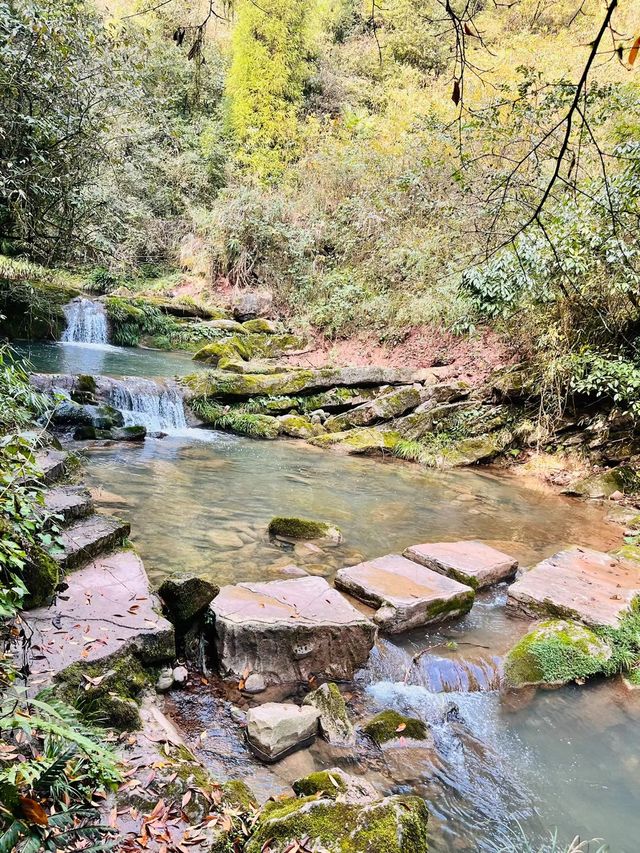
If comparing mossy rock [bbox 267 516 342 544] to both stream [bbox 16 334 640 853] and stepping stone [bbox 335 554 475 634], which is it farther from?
stepping stone [bbox 335 554 475 634]

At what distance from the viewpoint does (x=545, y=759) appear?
273 cm

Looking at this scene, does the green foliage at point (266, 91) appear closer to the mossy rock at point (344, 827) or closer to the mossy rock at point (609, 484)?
the mossy rock at point (609, 484)

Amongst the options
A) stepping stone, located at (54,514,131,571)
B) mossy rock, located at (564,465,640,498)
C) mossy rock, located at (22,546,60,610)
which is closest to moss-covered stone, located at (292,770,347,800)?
mossy rock, located at (22,546,60,610)

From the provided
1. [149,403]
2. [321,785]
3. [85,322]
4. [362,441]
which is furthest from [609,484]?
[85,322]

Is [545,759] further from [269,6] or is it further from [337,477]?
[269,6]

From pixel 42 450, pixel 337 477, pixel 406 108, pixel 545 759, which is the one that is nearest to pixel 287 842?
pixel 545 759

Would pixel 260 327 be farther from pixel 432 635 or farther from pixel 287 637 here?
pixel 287 637

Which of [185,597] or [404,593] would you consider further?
[404,593]

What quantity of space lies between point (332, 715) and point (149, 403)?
23.6ft

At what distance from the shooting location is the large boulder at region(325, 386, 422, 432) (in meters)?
9.39

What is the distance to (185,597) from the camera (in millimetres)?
3010

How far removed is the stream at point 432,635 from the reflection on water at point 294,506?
0.9 inches

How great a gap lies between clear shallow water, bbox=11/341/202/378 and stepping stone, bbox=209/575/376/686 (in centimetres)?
764

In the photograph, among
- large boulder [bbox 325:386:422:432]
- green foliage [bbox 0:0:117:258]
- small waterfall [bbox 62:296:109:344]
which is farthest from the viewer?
small waterfall [bbox 62:296:109:344]
